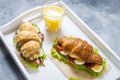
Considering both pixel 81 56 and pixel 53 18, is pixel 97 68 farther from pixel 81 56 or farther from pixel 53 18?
pixel 53 18

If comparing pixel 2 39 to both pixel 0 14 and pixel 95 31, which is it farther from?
pixel 95 31

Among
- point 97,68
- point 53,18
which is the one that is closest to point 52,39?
point 53,18

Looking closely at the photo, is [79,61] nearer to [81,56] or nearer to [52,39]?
[81,56]

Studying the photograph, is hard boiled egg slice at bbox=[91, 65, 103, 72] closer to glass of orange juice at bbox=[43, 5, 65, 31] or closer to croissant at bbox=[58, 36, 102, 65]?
croissant at bbox=[58, 36, 102, 65]

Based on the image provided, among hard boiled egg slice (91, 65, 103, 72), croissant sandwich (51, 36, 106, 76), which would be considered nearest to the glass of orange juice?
croissant sandwich (51, 36, 106, 76)

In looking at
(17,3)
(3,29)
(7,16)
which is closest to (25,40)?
(3,29)

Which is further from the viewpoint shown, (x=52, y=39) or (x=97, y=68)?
(x=52, y=39)

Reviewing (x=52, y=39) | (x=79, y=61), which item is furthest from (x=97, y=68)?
(x=52, y=39)
